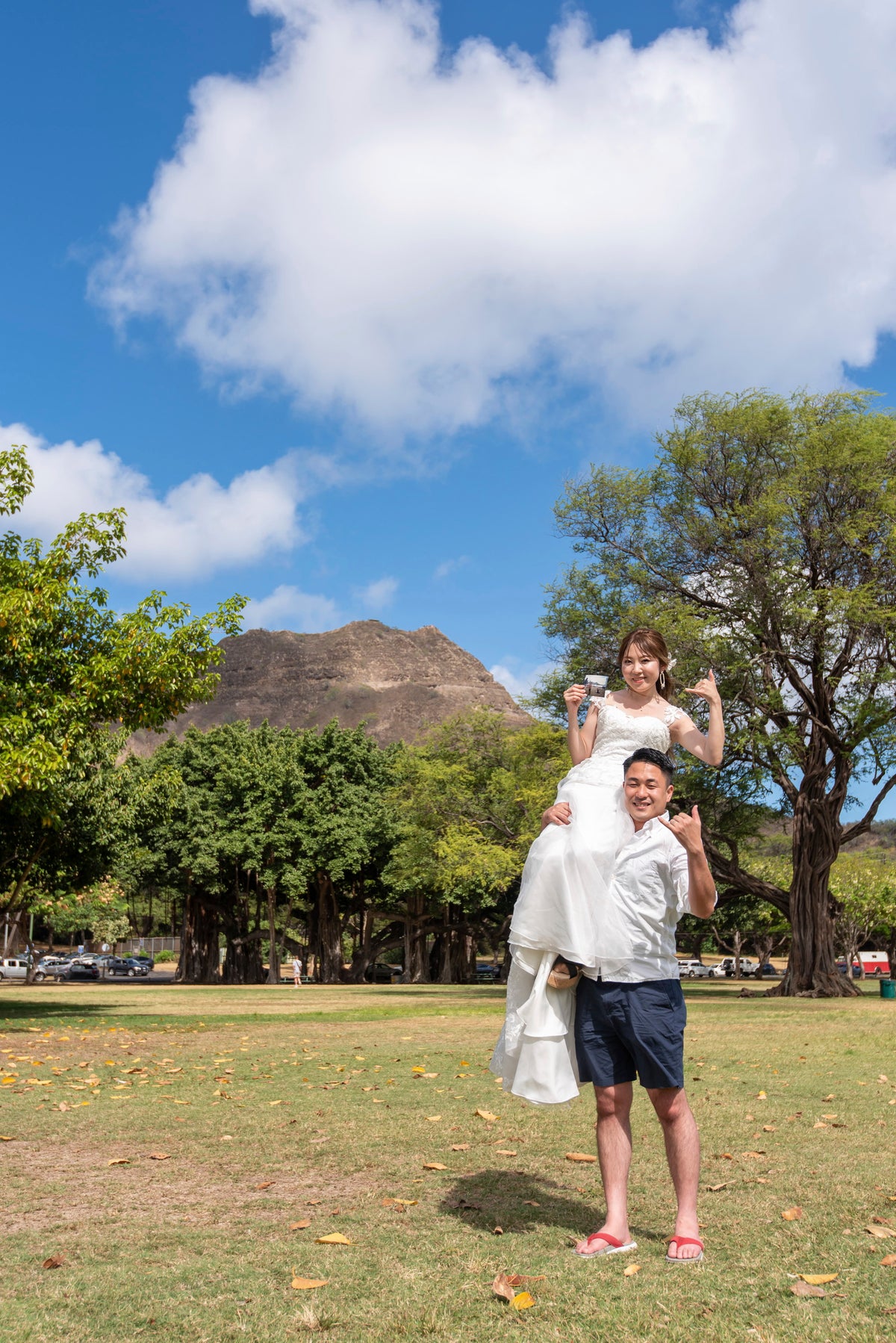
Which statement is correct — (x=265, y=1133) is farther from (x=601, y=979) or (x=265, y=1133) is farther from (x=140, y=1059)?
(x=140, y=1059)

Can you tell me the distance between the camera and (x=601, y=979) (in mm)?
4352

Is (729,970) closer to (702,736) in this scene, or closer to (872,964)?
(872,964)

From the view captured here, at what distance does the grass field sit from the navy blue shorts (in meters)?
0.65

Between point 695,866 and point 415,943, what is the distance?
52149 mm

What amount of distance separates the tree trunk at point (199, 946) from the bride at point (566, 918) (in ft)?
172

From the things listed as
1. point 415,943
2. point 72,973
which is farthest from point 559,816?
point 72,973

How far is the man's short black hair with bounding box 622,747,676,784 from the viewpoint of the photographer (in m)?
4.45

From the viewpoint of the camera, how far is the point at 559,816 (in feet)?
14.8

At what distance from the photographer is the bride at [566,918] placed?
429 centimetres

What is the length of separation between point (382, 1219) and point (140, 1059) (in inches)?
301

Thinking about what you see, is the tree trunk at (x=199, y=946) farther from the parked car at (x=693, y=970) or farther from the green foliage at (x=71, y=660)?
the green foliage at (x=71, y=660)

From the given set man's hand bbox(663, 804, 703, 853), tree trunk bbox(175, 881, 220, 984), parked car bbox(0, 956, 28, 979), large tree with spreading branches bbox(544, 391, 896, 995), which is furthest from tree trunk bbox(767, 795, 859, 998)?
parked car bbox(0, 956, 28, 979)

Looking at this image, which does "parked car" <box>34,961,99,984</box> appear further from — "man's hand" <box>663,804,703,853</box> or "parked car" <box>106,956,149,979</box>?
"man's hand" <box>663,804,703,853</box>

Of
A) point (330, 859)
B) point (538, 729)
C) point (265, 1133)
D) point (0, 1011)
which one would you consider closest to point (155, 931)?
point (330, 859)
